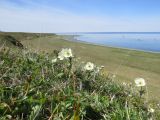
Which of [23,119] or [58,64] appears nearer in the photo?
[23,119]

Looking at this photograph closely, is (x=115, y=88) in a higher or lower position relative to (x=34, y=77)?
lower

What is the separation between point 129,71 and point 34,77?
23.5 m

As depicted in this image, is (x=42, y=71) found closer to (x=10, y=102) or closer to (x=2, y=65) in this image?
(x=2, y=65)

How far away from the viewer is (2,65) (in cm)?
462

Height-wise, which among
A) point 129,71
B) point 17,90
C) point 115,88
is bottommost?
point 129,71

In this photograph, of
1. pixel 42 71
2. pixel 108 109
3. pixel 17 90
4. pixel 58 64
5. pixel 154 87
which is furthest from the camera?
pixel 154 87

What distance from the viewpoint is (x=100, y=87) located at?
5.25m

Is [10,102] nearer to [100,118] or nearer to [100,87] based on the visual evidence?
[100,118]

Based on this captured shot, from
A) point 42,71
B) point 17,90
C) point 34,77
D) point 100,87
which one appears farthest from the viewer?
point 100,87

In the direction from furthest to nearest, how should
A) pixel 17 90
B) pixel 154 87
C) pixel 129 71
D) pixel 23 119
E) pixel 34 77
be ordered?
pixel 129 71 < pixel 154 87 < pixel 34 77 < pixel 17 90 < pixel 23 119

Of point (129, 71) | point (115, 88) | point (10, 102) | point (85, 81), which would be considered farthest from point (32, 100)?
point (129, 71)

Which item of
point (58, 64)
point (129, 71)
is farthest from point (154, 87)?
point (58, 64)

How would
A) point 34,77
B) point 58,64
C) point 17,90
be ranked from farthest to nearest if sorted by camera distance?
point 58,64 → point 34,77 → point 17,90

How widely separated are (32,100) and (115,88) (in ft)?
7.48
